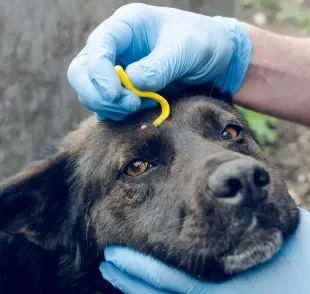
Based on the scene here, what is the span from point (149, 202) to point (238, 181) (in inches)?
20.8

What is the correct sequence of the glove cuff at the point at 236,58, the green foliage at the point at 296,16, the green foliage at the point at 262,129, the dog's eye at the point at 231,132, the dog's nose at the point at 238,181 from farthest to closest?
the green foliage at the point at 296,16
the green foliage at the point at 262,129
the glove cuff at the point at 236,58
the dog's eye at the point at 231,132
the dog's nose at the point at 238,181

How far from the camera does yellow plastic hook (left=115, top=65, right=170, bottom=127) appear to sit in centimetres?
308

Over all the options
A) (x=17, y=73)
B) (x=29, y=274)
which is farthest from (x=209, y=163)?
(x=17, y=73)

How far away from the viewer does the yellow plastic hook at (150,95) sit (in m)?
3.08

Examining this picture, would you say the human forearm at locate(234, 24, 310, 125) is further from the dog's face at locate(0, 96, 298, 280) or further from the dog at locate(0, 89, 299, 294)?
the dog's face at locate(0, 96, 298, 280)

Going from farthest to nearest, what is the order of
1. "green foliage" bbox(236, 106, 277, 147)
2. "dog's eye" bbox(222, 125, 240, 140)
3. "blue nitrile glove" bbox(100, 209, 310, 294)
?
"green foliage" bbox(236, 106, 277, 147) < "dog's eye" bbox(222, 125, 240, 140) < "blue nitrile glove" bbox(100, 209, 310, 294)

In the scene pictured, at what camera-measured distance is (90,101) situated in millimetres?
3102

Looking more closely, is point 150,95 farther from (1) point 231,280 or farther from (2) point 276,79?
(2) point 276,79

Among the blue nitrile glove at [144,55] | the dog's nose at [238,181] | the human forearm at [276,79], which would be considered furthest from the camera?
the human forearm at [276,79]

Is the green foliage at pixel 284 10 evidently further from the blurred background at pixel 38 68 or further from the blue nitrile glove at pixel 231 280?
the blue nitrile glove at pixel 231 280

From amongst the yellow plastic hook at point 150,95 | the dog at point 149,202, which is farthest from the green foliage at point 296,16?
the yellow plastic hook at point 150,95

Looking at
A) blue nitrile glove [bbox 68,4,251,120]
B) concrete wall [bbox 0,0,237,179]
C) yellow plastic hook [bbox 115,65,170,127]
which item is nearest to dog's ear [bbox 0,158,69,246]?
blue nitrile glove [bbox 68,4,251,120]

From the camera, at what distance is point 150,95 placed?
3148 mm

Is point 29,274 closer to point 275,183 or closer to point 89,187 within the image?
point 89,187
